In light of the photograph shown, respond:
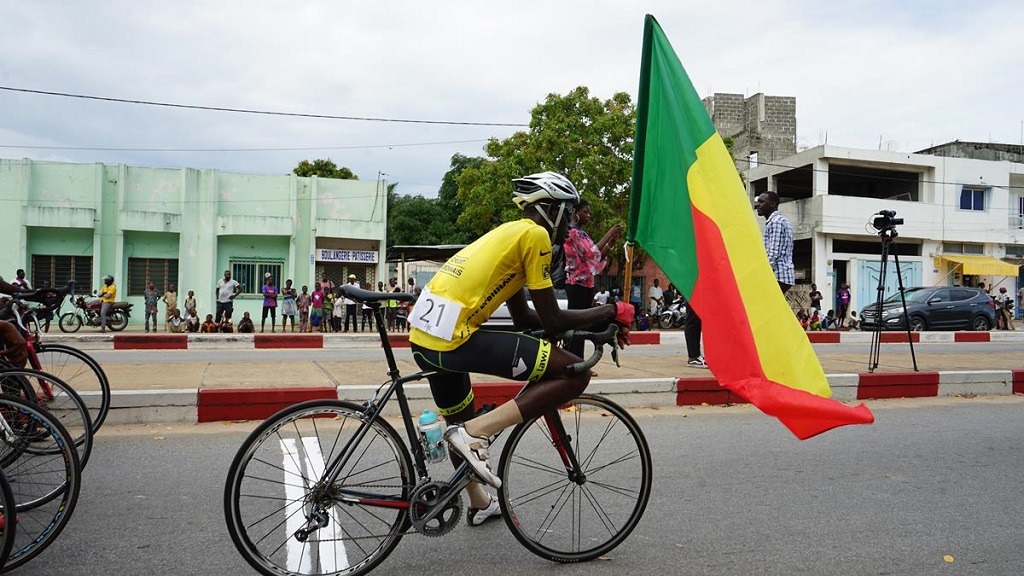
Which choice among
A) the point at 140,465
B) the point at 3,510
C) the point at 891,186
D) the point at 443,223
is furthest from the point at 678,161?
the point at 443,223

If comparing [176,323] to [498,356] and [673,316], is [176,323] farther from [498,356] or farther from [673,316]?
[498,356]

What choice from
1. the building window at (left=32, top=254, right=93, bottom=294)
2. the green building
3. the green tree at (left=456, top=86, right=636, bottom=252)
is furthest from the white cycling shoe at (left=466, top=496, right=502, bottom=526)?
the building window at (left=32, top=254, right=93, bottom=294)

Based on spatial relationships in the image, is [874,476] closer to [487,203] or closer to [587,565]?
[587,565]

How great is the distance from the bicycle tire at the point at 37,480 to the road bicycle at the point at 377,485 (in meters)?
0.86

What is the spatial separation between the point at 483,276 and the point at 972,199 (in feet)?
116

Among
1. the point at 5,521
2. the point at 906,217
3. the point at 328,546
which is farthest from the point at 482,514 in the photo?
the point at 906,217

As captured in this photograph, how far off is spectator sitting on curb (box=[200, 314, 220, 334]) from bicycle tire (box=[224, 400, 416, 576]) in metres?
17.7

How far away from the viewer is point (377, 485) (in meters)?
2.99

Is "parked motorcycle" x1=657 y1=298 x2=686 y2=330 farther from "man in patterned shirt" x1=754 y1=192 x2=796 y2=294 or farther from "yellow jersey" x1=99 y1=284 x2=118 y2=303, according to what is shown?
"yellow jersey" x1=99 y1=284 x2=118 y2=303

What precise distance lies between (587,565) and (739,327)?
1.26 metres

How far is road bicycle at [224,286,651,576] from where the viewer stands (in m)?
2.82

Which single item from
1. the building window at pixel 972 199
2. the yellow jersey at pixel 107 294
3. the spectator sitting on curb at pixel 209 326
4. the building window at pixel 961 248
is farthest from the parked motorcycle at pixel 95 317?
the building window at pixel 972 199

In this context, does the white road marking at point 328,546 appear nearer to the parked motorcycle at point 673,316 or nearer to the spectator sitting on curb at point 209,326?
the spectator sitting on curb at point 209,326

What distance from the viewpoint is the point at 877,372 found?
840 centimetres
